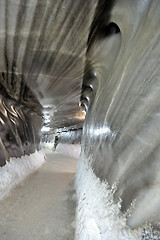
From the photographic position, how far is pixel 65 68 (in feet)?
9.62

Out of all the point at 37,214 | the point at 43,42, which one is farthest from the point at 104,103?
the point at 37,214

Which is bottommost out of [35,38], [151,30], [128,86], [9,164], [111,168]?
[9,164]

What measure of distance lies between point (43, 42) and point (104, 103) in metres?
1.21

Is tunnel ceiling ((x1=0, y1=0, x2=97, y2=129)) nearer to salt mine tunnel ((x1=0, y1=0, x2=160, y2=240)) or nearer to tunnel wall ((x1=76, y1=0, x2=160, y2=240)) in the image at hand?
salt mine tunnel ((x1=0, y1=0, x2=160, y2=240))

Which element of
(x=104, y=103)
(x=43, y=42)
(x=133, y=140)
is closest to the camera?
(x=133, y=140)

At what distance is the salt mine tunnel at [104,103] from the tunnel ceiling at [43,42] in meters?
0.01

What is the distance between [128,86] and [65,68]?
1738 mm

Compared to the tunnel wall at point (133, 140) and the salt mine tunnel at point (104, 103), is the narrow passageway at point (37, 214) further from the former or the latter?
the tunnel wall at point (133, 140)

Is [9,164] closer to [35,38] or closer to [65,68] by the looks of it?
[65,68]

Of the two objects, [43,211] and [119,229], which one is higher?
[119,229]

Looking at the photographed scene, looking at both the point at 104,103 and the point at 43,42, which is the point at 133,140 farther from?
the point at 43,42

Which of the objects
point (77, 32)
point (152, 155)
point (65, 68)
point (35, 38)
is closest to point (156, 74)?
point (152, 155)

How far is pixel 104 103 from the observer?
94.2 inches

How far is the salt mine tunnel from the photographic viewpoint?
42.1 inches
